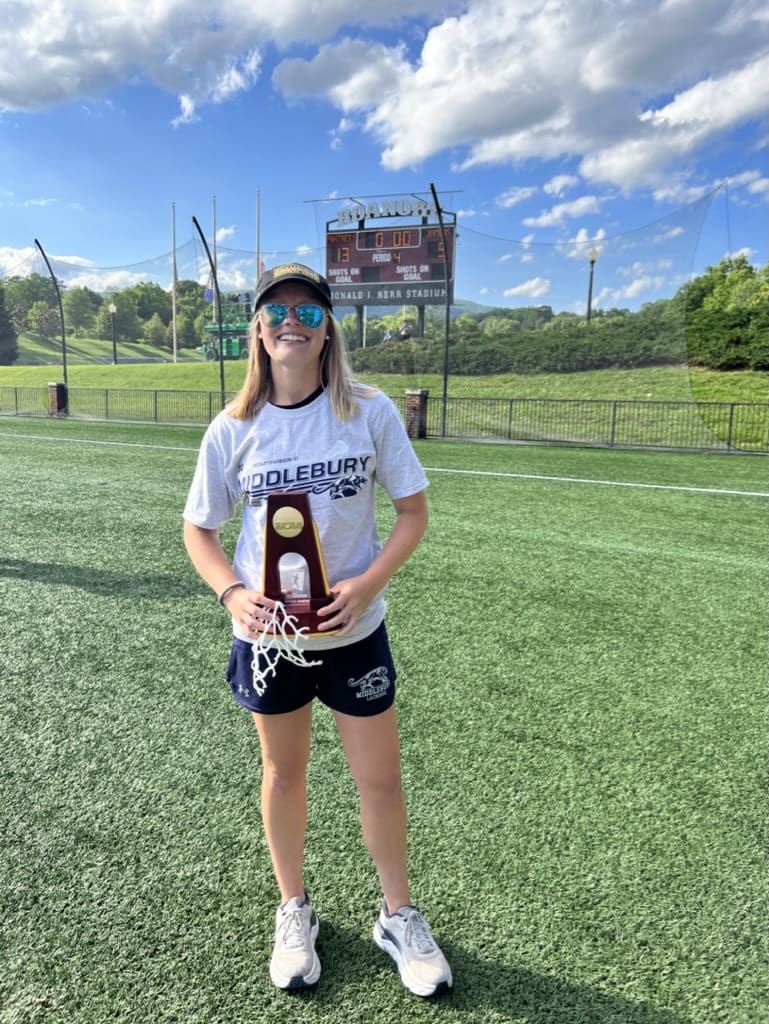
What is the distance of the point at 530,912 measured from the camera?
1849mm

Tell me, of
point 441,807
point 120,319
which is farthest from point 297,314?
point 120,319

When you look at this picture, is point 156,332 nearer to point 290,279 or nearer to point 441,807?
point 441,807

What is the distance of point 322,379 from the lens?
1.57 m

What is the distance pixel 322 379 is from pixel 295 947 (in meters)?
1.39

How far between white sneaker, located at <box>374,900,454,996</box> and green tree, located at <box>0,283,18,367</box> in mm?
51069

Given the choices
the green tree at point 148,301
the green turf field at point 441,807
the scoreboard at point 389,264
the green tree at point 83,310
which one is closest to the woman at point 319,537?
the green turf field at point 441,807

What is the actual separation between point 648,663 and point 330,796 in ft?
6.32

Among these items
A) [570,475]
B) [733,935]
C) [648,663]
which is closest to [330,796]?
[733,935]

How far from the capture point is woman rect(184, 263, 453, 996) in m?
1.48

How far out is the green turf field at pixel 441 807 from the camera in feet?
5.34

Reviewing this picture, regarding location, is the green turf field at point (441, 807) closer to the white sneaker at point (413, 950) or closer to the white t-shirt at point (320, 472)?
the white sneaker at point (413, 950)

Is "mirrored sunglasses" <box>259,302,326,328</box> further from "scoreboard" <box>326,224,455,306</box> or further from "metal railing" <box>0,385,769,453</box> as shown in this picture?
"scoreboard" <box>326,224,455,306</box>

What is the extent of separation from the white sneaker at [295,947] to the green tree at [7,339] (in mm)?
50926

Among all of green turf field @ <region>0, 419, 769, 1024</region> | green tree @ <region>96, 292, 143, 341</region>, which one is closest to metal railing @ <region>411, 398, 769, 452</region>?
green turf field @ <region>0, 419, 769, 1024</region>
